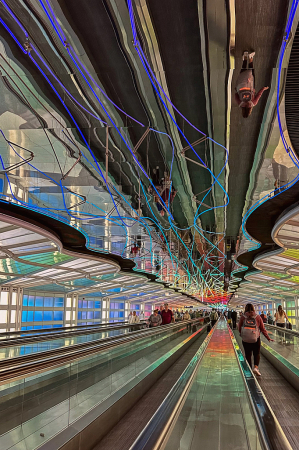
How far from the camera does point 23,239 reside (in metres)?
13.5

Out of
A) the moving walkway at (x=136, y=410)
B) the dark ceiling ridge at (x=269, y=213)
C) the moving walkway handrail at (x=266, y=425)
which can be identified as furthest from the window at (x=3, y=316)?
the moving walkway handrail at (x=266, y=425)

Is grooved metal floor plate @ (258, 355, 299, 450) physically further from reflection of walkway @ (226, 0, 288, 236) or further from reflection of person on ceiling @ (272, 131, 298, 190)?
reflection of walkway @ (226, 0, 288, 236)

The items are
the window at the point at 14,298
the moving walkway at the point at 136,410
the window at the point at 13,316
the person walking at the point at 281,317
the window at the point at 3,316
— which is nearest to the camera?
the moving walkway at the point at 136,410

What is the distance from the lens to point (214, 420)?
5.23 m

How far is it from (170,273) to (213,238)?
9.91 metres

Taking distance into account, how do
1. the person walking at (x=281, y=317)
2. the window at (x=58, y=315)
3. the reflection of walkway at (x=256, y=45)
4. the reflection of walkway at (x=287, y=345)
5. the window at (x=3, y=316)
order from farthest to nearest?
the window at (x=58, y=315) < the window at (x=3, y=316) < the person walking at (x=281, y=317) < the reflection of walkway at (x=287, y=345) < the reflection of walkway at (x=256, y=45)

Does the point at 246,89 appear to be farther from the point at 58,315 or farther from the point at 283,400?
the point at 58,315

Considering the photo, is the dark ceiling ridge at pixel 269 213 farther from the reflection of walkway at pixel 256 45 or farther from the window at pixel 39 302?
the window at pixel 39 302

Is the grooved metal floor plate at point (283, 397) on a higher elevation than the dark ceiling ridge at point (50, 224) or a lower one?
lower

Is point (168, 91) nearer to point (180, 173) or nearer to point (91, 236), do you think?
point (180, 173)

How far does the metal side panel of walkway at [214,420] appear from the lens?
11.9 feet

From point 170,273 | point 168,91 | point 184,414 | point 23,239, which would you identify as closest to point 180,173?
point 168,91

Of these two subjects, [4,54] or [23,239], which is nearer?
[4,54]

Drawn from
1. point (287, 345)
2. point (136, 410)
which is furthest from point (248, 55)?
point (287, 345)
